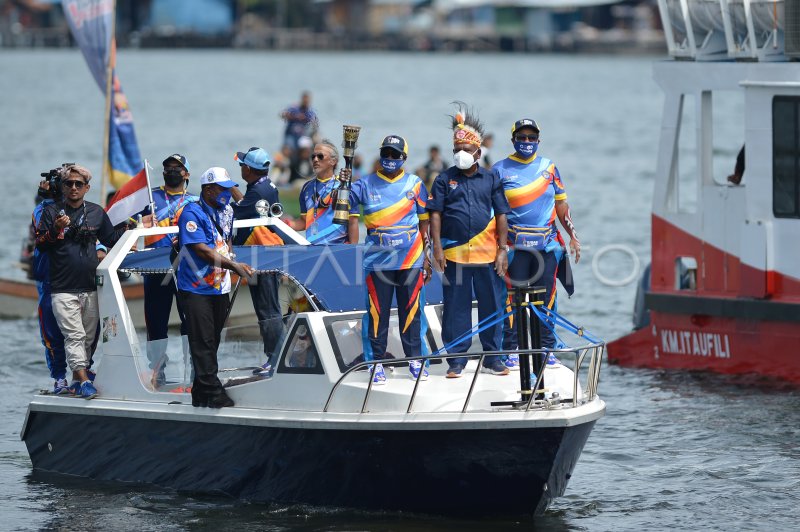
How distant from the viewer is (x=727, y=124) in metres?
68.7

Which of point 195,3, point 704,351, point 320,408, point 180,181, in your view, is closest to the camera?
point 320,408

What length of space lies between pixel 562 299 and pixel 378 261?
486 inches

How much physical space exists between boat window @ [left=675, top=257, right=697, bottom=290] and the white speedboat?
481 cm

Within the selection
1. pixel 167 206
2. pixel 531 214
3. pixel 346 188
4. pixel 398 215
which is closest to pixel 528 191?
pixel 531 214

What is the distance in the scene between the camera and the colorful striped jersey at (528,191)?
41.3 feet

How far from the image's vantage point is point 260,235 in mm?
13172

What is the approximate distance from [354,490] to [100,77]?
1022cm

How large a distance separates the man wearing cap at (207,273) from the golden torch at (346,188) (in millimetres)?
863

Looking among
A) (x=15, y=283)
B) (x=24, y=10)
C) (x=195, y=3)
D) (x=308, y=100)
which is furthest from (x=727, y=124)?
(x=24, y=10)

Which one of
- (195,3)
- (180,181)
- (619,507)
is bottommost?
(619,507)

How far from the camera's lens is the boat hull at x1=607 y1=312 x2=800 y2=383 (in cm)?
1616

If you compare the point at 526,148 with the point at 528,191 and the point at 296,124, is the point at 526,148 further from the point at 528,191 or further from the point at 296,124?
the point at 296,124

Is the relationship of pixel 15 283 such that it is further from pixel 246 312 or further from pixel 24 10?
pixel 24 10

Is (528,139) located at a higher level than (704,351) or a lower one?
higher
